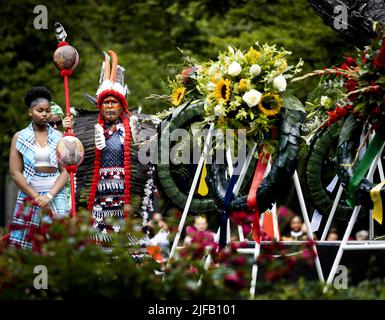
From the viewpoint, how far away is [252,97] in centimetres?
948

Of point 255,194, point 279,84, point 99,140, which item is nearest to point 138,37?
point 99,140

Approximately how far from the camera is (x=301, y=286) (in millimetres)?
6973

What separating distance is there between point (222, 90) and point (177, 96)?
1.77m

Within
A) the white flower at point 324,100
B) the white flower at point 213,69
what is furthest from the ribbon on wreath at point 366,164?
the white flower at point 324,100

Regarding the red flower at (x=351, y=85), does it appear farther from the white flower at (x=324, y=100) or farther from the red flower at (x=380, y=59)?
the white flower at (x=324, y=100)

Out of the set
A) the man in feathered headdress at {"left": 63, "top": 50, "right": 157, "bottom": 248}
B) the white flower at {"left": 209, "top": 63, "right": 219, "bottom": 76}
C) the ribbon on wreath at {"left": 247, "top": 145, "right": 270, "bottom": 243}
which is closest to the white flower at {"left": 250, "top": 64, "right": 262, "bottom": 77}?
the white flower at {"left": 209, "top": 63, "right": 219, "bottom": 76}

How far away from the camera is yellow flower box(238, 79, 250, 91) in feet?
31.4

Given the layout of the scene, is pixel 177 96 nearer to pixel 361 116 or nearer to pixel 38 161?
pixel 38 161

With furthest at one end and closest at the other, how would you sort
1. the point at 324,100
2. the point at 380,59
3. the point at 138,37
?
the point at 138,37 → the point at 324,100 → the point at 380,59

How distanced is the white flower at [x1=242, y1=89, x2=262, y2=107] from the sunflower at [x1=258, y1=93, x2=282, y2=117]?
91mm

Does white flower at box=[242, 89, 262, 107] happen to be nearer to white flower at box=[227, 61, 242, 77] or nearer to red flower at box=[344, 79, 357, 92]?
white flower at box=[227, 61, 242, 77]

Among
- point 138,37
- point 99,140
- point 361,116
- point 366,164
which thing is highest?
point 138,37
